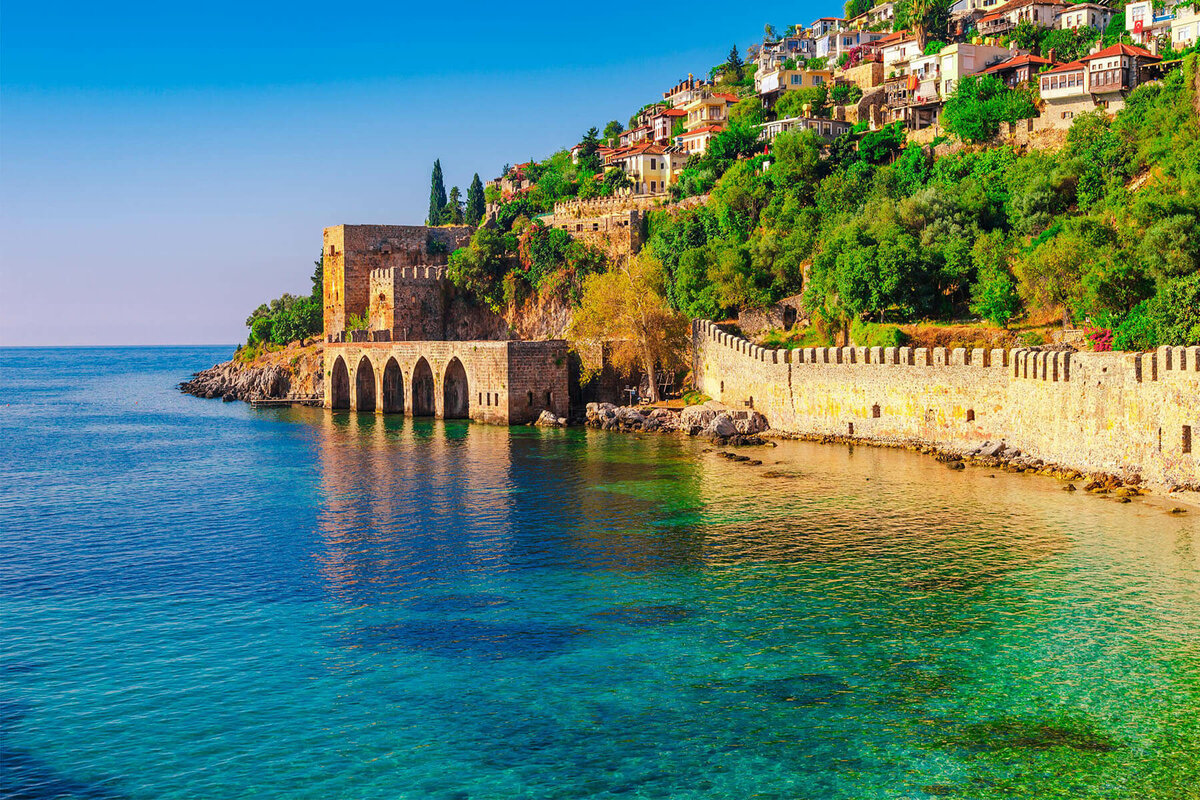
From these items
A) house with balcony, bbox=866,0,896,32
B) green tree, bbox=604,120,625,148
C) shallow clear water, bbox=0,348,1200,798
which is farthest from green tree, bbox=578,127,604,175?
shallow clear water, bbox=0,348,1200,798

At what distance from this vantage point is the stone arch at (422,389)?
5353 cm

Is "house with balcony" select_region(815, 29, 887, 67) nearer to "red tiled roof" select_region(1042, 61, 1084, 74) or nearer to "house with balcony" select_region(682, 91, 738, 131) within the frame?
"house with balcony" select_region(682, 91, 738, 131)

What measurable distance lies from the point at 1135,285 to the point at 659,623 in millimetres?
24253

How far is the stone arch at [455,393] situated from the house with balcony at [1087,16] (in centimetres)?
4656

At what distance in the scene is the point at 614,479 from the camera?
31.2m

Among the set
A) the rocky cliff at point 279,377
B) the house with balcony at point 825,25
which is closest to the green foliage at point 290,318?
the rocky cliff at point 279,377

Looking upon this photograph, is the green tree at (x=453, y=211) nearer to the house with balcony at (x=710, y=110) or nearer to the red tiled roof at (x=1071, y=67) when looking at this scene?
the house with balcony at (x=710, y=110)

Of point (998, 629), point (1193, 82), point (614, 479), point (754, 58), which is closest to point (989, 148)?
point (1193, 82)

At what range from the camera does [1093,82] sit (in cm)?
5150

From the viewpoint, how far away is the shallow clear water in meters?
12.0

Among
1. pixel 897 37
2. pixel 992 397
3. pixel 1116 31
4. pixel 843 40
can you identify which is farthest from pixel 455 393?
pixel 843 40

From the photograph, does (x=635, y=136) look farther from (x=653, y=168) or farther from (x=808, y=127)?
(x=808, y=127)

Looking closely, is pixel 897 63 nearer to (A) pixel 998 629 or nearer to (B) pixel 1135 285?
(B) pixel 1135 285

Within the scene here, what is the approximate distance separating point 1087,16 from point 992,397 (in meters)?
47.8
